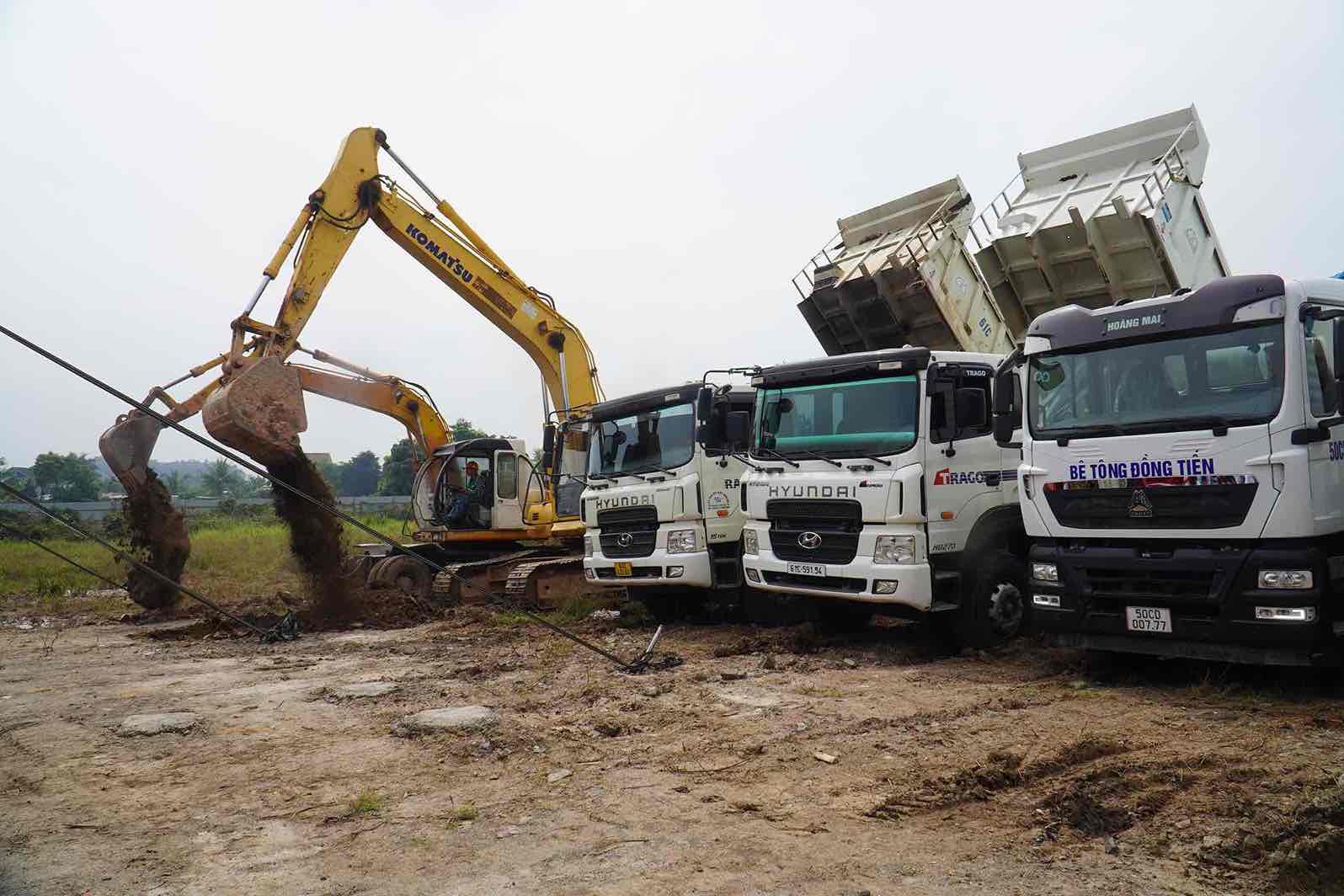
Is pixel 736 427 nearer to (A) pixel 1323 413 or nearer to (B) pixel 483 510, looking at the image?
(A) pixel 1323 413

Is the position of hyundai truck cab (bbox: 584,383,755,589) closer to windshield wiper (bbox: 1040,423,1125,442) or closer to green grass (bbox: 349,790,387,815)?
windshield wiper (bbox: 1040,423,1125,442)

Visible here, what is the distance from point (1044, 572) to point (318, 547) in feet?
30.8

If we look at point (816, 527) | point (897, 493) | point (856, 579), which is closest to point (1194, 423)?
point (897, 493)

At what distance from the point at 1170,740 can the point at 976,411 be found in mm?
3653

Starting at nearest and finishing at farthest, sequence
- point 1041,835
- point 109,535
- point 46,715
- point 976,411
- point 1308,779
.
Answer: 1. point 1041,835
2. point 1308,779
3. point 46,715
4. point 976,411
5. point 109,535

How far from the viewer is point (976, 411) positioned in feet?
29.0

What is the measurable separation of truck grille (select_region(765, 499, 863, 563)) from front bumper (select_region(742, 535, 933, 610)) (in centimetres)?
9

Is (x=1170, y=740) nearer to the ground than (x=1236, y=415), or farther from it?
nearer to the ground

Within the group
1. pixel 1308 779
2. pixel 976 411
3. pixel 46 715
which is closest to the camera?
pixel 1308 779

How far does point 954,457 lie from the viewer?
28.7 feet

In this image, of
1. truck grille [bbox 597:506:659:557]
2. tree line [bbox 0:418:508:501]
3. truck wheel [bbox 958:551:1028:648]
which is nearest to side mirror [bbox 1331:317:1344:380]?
truck wheel [bbox 958:551:1028:648]

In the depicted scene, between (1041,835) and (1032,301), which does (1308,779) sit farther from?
(1032,301)

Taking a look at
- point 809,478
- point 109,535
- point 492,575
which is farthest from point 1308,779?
point 109,535

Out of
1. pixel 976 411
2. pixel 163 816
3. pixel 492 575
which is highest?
pixel 976 411
